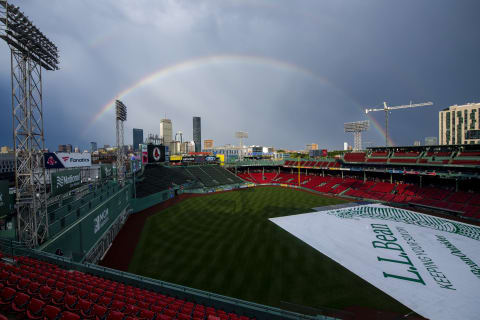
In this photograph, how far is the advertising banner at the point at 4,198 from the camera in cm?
1201

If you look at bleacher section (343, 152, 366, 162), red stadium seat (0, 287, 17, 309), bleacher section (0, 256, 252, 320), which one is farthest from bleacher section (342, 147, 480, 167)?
red stadium seat (0, 287, 17, 309)

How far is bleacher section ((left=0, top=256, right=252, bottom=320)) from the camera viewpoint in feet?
21.3

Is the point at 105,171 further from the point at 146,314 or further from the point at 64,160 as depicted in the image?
the point at 146,314

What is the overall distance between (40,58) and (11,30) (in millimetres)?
1824

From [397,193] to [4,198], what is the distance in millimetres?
53469

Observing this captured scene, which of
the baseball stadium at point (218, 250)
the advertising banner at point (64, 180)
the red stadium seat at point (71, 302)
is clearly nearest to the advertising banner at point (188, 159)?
the baseball stadium at point (218, 250)

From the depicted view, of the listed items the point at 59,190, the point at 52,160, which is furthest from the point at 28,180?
the point at 52,160

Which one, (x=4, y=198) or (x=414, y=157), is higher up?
(x=414, y=157)

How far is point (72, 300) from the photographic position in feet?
23.3

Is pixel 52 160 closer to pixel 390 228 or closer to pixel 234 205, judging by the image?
pixel 234 205

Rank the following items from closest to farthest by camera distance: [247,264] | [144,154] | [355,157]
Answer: [247,264] → [144,154] → [355,157]

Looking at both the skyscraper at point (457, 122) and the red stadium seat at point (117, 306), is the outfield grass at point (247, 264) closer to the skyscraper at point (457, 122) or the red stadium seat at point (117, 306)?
the red stadium seat at point (117, 306)

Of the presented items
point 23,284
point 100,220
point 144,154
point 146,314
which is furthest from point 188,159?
point 146,314

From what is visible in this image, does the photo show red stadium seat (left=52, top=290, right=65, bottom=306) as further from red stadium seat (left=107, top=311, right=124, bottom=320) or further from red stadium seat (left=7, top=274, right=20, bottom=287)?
red stadium seat (left=107, top=311, right=124, bottom=320)
